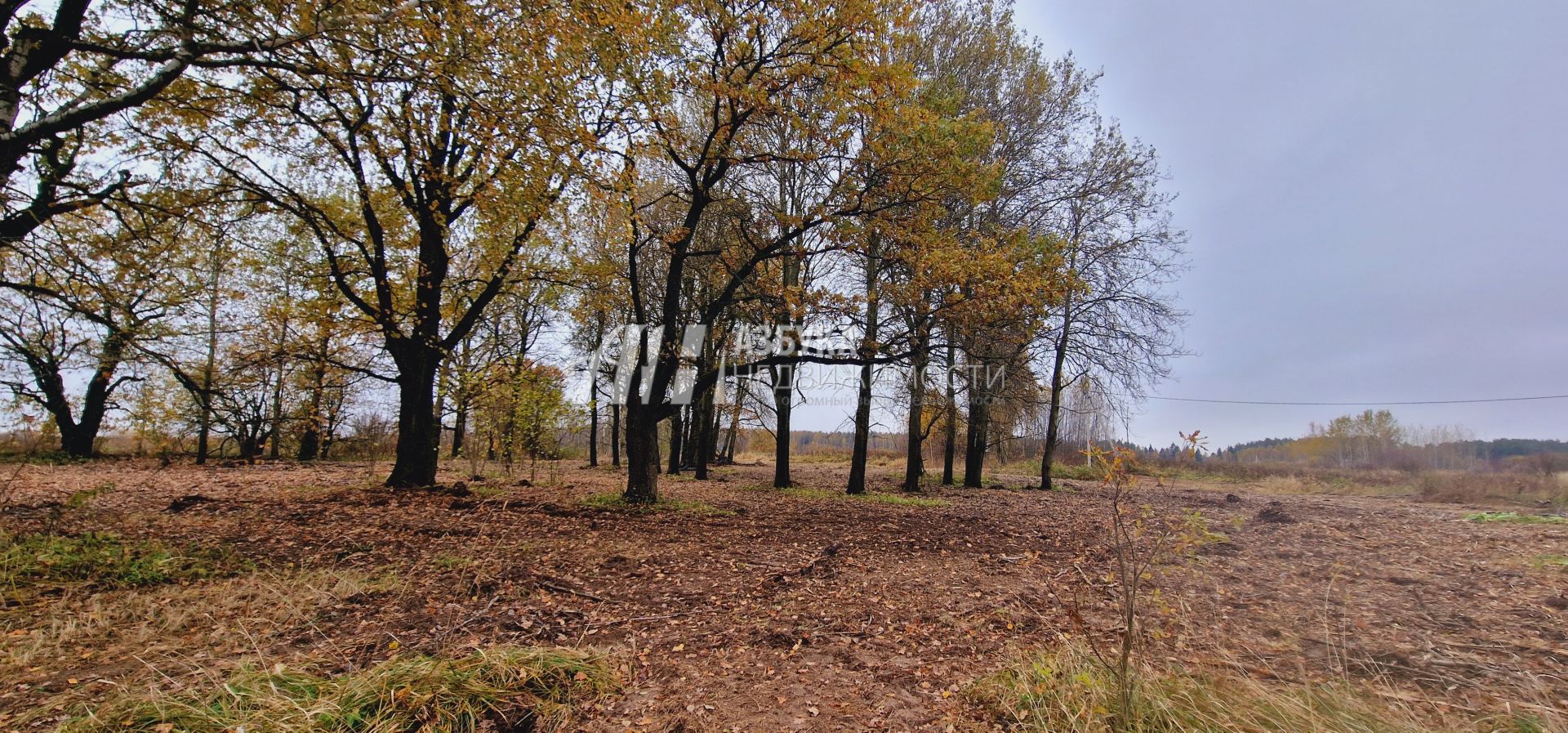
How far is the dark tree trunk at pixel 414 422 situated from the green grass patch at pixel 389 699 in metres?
7.39

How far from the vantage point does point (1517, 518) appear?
9047mm

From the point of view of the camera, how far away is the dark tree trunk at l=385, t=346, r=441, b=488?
9.06 m

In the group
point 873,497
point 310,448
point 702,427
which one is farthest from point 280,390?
point 873,497

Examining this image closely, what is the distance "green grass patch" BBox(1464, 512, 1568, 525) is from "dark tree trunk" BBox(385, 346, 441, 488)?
17480mm

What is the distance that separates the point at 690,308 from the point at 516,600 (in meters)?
12.6

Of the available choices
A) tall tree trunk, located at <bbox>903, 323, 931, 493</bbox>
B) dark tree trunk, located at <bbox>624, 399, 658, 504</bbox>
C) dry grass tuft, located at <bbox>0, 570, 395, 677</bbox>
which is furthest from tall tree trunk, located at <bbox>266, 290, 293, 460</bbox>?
tall tree trunk, located at <bbox>903, 323, 931, 493</bbox>

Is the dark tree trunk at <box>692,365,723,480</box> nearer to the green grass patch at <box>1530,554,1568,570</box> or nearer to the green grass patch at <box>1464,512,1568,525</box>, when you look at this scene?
the green grass patch at <box>1530,554,1568,570</box>

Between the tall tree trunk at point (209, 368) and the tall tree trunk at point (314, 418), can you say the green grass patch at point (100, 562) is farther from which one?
the tall tree trunk at point (314, 418)

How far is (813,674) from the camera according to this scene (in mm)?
3135

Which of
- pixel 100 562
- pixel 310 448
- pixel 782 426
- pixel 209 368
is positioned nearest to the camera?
pixel 100 562

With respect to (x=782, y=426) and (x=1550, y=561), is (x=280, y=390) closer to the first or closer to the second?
(x=782, y=426)

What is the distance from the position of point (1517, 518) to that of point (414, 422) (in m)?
18.3

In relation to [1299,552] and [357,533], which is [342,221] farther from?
[1299,552]

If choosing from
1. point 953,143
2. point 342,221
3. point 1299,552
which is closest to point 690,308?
point 342,221
